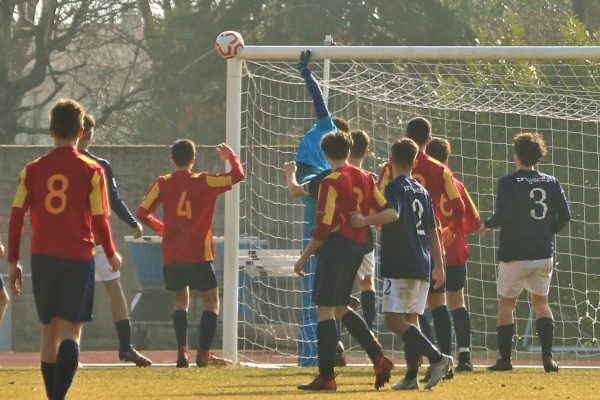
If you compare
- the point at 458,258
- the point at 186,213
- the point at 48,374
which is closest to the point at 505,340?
the point at 458,258

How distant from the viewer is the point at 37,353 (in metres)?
17.4

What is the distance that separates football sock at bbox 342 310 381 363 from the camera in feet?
30.0

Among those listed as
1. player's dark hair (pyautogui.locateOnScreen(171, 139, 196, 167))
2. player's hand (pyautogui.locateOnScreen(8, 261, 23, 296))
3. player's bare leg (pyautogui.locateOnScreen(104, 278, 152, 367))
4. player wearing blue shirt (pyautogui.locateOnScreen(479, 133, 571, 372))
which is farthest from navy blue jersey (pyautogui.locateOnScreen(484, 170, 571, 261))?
player's hand (pyautogui.locateOnScreen(8, 261, 23, 296))

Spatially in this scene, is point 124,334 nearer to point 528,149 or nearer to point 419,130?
point 419,130

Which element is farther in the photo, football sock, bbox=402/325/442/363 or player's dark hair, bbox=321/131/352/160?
player's dark hair, bbox=321/131/352/160

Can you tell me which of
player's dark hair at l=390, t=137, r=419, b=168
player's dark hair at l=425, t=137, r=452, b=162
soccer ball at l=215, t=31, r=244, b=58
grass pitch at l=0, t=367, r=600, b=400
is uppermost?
soccer ball at l=215, t=31, r=244, b=58

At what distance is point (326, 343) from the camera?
9047 millimetres

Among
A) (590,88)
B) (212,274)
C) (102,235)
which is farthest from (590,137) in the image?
(102,235)

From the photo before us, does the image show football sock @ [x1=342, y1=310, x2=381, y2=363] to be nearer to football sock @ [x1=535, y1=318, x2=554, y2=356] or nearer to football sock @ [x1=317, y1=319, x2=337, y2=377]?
football sock @ [x1=317, y1=319, x2=337, y2=377]

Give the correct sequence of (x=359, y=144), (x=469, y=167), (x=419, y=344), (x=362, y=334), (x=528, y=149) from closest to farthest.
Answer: (x=419, y=344)
(x=362, y=334)
(x=359, y=144)
(x=528, y=149)
(x=469, y=167)

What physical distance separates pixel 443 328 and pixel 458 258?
60cm

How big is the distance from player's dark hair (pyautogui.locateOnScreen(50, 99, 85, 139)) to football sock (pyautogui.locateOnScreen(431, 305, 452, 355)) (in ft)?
12.2

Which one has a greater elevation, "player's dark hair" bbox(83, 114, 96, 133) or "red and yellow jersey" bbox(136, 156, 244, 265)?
"player's dark hair" bbox(83, 114, 96, 133)

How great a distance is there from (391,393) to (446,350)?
1.83m
